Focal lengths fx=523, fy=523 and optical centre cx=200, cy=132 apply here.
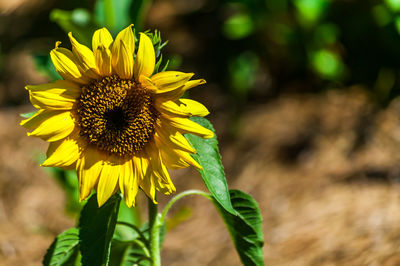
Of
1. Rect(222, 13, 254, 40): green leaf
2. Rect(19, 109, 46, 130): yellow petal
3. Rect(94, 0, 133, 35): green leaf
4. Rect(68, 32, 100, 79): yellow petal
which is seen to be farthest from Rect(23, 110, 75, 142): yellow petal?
Rect(222, 13, 254, 40): green leaf

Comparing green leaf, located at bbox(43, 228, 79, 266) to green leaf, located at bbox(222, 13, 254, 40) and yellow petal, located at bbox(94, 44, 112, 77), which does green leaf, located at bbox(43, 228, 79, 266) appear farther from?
green leaf, located at bbox(222, 13, 254, 40)

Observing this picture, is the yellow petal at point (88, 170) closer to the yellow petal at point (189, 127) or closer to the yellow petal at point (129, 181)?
the yellow petal at point (129, 181)

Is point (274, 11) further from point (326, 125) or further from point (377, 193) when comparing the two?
point (377, 193)

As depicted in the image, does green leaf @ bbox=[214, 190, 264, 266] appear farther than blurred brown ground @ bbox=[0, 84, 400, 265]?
No

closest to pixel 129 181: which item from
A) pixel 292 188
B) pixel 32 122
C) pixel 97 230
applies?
pixel 97 230

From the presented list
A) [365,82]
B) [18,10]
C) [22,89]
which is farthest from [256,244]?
[18,10]

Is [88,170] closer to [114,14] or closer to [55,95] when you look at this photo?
[55,95]

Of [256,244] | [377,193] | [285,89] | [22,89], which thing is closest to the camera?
[256,244]
